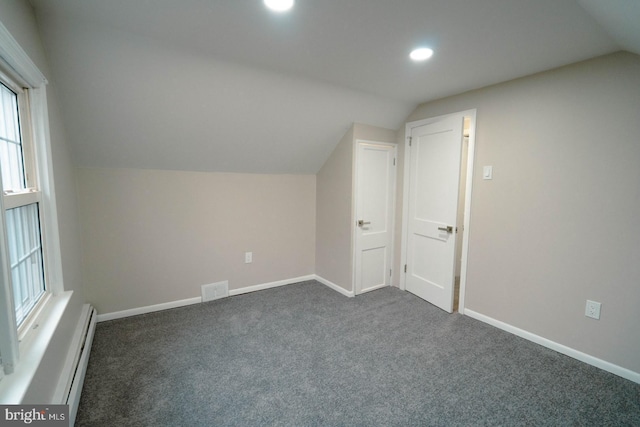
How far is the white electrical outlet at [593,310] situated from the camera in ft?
6.86

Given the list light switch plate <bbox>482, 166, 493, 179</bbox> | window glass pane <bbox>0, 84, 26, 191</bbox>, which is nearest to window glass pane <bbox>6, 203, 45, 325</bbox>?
window glass pane <bbox>0, 84, 26, 191</bbox>

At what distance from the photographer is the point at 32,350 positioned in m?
1.27

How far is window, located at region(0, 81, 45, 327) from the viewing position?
136cm

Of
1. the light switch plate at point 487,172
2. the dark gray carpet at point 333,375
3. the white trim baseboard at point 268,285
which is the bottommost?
the dark gray carpet at point 333,375

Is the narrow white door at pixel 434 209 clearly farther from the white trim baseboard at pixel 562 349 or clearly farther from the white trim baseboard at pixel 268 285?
the white trim baseboard at pixel 268 285

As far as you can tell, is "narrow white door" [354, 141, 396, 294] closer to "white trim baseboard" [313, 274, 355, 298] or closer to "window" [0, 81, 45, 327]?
"white trim baseboard" [313, 274, 355, 298]

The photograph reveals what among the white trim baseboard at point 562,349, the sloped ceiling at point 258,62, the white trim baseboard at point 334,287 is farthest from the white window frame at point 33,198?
the white trim baseboard at point 562,349

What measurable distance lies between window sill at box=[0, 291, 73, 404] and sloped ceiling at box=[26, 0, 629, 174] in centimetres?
138

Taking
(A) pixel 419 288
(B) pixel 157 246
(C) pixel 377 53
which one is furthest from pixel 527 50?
(B) pixel 157 246

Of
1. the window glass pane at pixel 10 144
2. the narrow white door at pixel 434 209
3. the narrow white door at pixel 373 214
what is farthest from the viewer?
the narrow white door at pixel 373 214

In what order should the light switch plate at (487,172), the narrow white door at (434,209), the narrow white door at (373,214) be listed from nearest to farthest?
the light switch plate at (487,172) < the narrow white door at (434,209) < the narrow white door at (373,214)

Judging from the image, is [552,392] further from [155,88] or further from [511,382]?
[155,88]

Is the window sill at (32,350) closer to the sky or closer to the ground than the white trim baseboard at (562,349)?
closer to the sky

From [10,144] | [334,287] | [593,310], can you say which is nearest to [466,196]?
[593,310]
